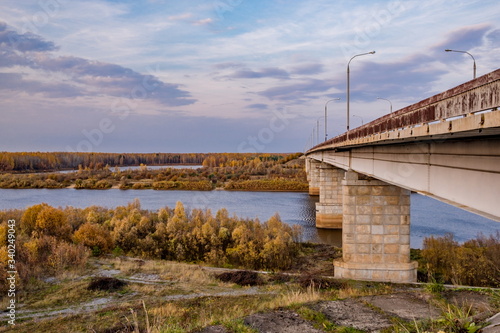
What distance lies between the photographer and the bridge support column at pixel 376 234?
1659 cm

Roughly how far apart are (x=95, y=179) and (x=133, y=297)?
260ft

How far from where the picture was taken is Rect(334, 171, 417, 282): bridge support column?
54.4 feet

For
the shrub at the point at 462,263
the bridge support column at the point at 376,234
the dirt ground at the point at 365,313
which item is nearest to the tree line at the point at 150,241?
the bridge support column at the point at 376,234

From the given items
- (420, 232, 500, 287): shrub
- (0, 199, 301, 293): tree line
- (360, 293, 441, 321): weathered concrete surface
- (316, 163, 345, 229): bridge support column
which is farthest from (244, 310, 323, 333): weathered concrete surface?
(316, 163, 345, 229): bridge support column

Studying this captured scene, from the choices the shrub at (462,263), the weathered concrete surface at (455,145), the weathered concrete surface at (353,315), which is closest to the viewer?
the weathered concrete surface at (455,145)

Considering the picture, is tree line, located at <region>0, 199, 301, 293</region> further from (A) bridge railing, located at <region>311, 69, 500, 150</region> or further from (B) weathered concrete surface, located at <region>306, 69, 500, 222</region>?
(A) bridge railing, located at <region>311, 69, 500, 150</region>

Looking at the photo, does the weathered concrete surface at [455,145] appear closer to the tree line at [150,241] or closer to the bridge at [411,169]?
the bridge at [411,169]

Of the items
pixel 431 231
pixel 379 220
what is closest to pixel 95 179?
pixel 431 231

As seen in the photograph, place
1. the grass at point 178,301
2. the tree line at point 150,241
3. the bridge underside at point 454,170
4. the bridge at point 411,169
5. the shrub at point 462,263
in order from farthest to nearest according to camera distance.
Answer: the tree line at point 150,241 → the shrub at point 462,263 → the grass at point 178,301 → the bridge underside at point 454,170 → the bridge at point 411,169

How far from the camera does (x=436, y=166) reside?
28.9 ft

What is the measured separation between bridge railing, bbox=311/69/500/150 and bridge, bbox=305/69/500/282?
0.01 meters

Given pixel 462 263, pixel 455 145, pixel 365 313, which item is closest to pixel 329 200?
pixel 462 263

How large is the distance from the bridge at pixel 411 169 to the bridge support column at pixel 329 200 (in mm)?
12684

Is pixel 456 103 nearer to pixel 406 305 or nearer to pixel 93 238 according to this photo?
pixel 406 305
